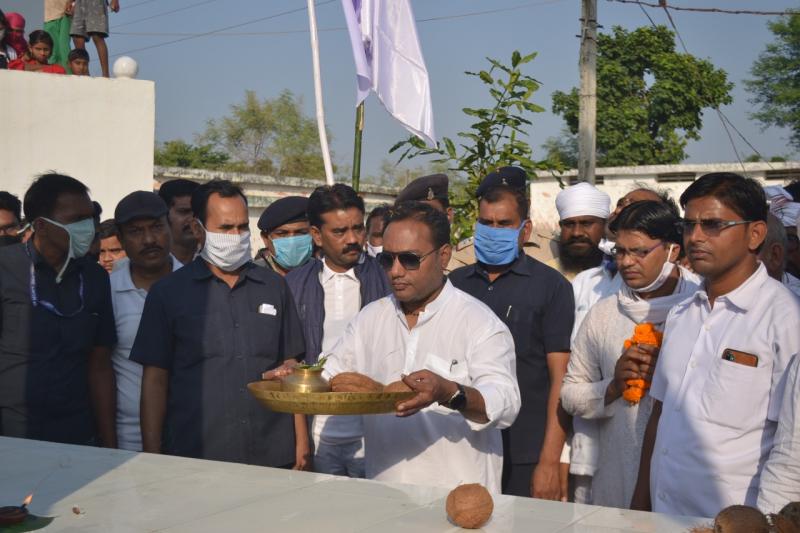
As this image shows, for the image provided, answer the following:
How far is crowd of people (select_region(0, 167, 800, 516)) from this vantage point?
340 centimetres

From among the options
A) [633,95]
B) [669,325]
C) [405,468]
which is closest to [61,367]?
[405,468]

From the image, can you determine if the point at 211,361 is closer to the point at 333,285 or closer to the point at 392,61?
the point at 333,285

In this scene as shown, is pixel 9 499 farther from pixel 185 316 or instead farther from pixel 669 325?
pixel 669 325

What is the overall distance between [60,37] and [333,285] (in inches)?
327

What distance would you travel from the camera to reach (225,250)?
15.3 ft

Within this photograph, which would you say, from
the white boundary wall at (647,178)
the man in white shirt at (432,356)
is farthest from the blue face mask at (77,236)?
the white boundary wall at (647,178)

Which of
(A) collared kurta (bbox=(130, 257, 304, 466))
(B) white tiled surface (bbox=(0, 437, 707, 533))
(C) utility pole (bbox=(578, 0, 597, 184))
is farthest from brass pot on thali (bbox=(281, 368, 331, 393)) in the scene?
(C) utility pole (bbox=(578, 0, 597, 184))

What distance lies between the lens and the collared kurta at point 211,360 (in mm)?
4500

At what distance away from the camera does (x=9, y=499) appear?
304 cm

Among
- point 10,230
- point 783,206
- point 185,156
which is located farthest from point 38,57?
point 185,156

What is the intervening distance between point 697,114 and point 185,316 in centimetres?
3395

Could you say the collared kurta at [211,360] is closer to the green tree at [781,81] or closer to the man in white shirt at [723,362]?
the man in white shirt at [723,362]

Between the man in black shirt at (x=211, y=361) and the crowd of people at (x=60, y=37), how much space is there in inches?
288

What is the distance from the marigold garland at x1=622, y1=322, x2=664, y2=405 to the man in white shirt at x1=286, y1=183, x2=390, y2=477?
1534mm
